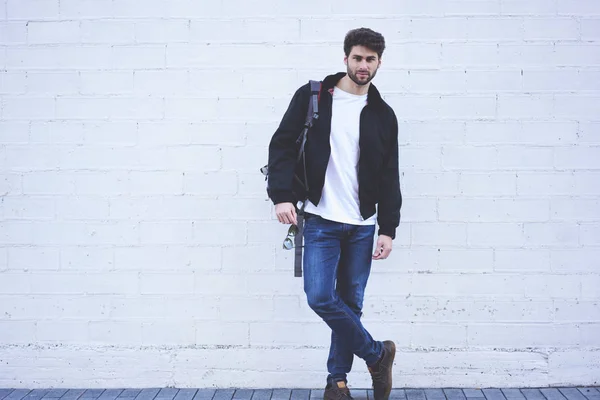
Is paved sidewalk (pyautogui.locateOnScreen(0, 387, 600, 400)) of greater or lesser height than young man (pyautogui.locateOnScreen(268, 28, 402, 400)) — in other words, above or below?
below

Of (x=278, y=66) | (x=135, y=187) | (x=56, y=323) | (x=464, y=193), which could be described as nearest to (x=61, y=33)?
(x=135, y=187)

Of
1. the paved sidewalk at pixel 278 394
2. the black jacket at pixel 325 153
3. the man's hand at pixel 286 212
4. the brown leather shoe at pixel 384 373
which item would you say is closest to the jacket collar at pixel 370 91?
the black jacket at pixel 325 153

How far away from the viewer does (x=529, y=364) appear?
14.6 feet

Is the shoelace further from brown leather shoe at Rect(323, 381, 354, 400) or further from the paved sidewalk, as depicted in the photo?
the paved sidewalk

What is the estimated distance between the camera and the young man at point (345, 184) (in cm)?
378

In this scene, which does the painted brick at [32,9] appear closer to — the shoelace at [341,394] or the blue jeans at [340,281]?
the blue jeans at [340,281]

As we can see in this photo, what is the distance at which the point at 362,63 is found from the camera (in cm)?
374

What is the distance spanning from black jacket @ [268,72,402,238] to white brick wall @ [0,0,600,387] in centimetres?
46

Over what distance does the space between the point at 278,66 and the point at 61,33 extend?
1.38m

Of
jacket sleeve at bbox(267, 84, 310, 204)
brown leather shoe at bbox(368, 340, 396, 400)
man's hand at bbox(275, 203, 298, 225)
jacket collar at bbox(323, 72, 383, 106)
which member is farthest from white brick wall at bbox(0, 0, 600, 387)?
man's hand at bbox(275, 203, 298, 225)

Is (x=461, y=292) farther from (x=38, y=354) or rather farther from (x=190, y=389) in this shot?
(x=38, y=354)

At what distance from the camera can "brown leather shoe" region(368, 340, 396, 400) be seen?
13.3ft

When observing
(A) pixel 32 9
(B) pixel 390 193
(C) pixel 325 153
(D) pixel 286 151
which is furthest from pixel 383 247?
(A) pixel 32 9

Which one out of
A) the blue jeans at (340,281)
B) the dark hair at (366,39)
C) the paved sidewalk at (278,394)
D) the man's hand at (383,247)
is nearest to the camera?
the dark hair at (366,39)
